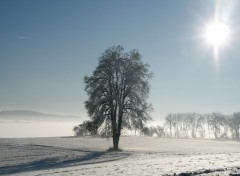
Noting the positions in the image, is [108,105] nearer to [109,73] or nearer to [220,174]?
[109,73]

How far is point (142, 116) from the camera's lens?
43219 mm

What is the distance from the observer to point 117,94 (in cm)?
4394

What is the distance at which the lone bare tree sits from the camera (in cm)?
4331

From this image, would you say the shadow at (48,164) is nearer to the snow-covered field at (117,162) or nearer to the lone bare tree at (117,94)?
the snow-covered field at (117,162)

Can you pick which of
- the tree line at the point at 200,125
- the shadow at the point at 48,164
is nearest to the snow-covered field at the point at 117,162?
the shadow at the point at 48,164

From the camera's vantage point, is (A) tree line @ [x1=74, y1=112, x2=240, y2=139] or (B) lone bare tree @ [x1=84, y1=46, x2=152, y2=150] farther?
(A) tree line @ [x1=74, y1=112, x2=240, y2=139]

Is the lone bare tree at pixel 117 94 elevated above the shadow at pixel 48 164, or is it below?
above

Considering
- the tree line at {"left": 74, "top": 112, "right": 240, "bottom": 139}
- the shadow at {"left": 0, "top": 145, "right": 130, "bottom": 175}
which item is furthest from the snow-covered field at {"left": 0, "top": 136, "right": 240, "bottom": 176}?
the tree line at {"left": 74, "top": 112, "right": 240, "bottom": 139}

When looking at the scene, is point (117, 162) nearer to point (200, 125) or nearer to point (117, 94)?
point (117, 94)

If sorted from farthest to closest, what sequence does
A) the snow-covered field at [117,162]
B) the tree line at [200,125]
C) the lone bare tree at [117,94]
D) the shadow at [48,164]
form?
1. the tree line at [200,125]
2. the lone bare tree at [117,94]
3. the shadow at [48,164]
4. the snow-covered field at [117,162]

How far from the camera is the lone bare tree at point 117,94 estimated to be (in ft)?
142

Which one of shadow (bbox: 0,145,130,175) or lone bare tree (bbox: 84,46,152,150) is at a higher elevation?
lone bare tree (bbox: 84,46,152,150)

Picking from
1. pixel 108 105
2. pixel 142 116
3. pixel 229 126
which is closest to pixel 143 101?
pixel 142 116

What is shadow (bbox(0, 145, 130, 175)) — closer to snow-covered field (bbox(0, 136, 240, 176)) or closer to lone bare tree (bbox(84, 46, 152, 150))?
snow-covered field (bbox(0, 136, 240, 176))
